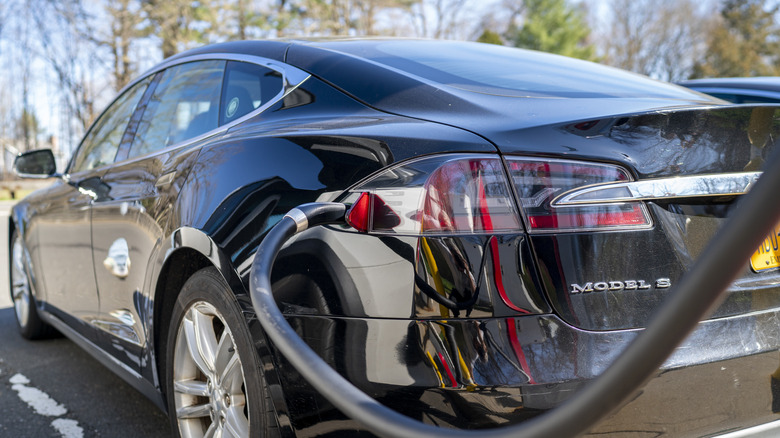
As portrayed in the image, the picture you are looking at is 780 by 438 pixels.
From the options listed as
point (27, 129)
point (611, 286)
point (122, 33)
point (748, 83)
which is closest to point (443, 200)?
point (611, 286)

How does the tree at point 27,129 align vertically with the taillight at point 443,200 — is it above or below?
below

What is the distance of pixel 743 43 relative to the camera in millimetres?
41562

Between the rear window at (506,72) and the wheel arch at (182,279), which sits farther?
the rear window at (506,72)

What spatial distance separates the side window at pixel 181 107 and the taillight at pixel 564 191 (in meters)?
1.39

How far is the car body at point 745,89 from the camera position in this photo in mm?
2717

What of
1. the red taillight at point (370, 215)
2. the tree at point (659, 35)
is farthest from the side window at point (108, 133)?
the tree at point (659, 35)

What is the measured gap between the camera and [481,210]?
64.4 inches

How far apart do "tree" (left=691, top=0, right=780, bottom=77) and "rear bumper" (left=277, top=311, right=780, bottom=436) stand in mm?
43791

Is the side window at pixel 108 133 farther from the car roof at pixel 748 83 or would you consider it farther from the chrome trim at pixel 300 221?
the car roof at pixel 748 83

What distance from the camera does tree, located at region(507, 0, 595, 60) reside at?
45219mm

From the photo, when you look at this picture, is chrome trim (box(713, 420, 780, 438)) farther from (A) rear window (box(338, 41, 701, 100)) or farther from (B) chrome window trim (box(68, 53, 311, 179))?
(B) chrome window trim (box(68, 53, 311, 179))

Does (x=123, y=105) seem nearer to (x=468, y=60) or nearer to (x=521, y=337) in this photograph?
(x=468, y=60)

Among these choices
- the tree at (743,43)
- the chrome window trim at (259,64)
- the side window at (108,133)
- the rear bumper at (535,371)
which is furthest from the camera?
the tree at (743,43)

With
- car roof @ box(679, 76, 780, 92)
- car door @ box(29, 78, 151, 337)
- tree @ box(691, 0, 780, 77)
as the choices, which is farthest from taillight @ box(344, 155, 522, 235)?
tree @ box(691, 0, 780, 77)
